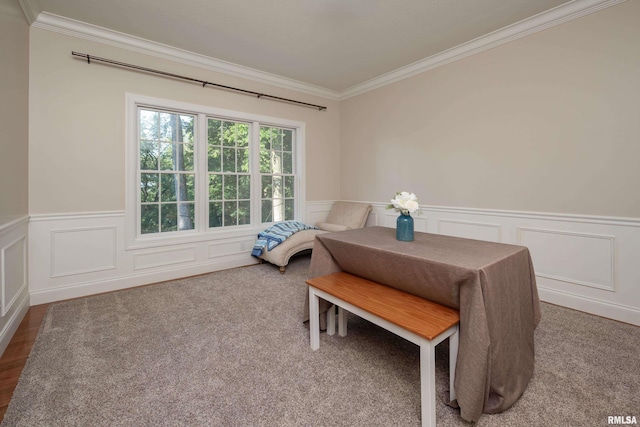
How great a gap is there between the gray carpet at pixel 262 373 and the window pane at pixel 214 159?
6.50ft

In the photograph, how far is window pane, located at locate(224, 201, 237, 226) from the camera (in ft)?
13.5

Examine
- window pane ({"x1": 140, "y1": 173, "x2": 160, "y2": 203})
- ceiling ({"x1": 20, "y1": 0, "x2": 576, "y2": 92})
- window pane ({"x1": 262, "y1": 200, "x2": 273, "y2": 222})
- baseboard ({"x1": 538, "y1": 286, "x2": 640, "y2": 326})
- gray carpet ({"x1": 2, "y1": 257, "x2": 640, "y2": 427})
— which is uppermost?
ceiling ({"x1": 20, "y1": 0, "x2": 576, "y2": 92})

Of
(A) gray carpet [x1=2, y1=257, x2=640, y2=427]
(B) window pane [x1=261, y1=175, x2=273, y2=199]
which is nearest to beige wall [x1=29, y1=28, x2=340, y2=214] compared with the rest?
(A) gray carpet [x1=2, y1=257, x2=640, y2=427]

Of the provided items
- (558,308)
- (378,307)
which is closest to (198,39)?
(378,307)

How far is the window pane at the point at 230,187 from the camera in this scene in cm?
410

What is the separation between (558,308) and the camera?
274 centimetres

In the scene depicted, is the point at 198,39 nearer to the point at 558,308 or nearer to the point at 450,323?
the point at 450,323

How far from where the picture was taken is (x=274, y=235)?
3994mm

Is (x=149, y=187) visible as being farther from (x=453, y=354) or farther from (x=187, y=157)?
(x=453, y=354)

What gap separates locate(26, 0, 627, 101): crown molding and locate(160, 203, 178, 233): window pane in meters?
1.82

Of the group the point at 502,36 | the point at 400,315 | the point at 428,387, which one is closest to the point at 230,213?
the point at 400,315

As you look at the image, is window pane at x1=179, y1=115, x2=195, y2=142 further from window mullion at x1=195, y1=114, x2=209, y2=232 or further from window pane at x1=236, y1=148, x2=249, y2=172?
window pane at x1=236, y1=148, x2=249, y2=172

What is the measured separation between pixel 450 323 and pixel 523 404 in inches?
24.9

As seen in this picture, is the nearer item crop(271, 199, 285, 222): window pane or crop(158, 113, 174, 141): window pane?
crop(158, 113, 174, 141): window pane
